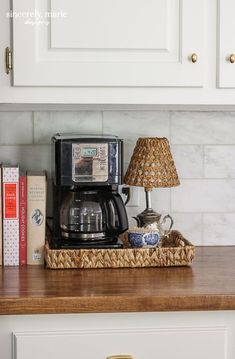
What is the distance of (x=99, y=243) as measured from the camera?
234cm

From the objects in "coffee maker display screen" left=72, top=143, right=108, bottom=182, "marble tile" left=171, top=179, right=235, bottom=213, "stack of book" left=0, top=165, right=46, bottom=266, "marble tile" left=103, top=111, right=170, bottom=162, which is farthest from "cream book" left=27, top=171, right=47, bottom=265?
"marble tile" left=171, top=179, right=235, bottom=213

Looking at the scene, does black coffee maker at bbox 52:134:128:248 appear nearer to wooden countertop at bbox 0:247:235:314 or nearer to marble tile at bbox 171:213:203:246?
wooden countertop at bbox 0:247:235:314

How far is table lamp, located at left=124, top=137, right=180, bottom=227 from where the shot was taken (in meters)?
2.39

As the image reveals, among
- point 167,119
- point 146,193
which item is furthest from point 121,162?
point 167,119

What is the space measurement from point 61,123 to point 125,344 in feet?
2.91

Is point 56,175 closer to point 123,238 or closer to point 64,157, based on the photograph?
point 64,157

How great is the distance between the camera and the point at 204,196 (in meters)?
2.67

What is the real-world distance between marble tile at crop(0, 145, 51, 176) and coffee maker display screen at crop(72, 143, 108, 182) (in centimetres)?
32

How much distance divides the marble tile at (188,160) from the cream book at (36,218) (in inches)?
20.8

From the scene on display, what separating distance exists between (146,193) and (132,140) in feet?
0.75
